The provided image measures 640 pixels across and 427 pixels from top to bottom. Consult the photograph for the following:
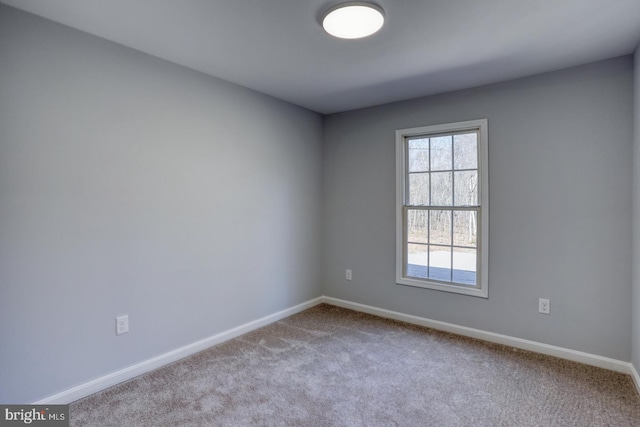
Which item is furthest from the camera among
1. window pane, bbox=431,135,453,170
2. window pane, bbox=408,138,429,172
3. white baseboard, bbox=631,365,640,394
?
window pane, bbox=408,138,429,172

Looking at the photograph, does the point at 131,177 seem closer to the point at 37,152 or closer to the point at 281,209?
the point at 37,152

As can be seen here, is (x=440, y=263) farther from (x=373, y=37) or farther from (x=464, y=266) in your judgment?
(x=373, y=37)

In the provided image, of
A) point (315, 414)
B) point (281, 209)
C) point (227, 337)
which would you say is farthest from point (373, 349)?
point (281, 209)

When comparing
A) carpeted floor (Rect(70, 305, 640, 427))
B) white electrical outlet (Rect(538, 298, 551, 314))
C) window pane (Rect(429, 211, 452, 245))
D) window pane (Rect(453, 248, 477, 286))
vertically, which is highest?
window pane (Rect(429, 211, 452, 245))

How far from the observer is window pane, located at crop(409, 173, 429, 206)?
11.4 feet

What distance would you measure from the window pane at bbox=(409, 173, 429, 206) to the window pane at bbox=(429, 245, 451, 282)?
497 mm

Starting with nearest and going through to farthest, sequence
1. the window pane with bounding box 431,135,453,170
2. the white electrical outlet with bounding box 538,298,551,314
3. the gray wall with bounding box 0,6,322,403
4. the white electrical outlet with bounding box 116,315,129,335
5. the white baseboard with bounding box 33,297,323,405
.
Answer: the gray wall with bounding box 0,6,322,403 < the white baseboard with bounding box 33,297,323,405 < the white electrical outlet with bounding box 116,315,129,335 < the white electrical outlet with bounding box 538,298,551,314 < the window pane with bounding box 431,135,453,170

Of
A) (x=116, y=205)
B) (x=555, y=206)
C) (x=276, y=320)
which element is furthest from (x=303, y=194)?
(x=555, y=206)

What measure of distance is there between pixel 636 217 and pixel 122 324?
372 cm

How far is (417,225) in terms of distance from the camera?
3521 millimetres

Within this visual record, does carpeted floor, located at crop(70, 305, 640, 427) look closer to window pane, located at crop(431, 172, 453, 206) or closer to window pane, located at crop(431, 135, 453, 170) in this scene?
window pane, located at crop(431, 172, 453, 206)

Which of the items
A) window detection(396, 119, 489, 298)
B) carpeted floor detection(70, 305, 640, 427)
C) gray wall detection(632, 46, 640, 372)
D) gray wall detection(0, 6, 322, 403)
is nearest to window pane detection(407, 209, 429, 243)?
window detection(396, 119, 489, 298)

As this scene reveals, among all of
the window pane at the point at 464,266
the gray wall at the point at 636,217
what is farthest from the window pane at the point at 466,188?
the gray wall at the point at 636,217

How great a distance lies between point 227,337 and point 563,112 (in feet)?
11.4
